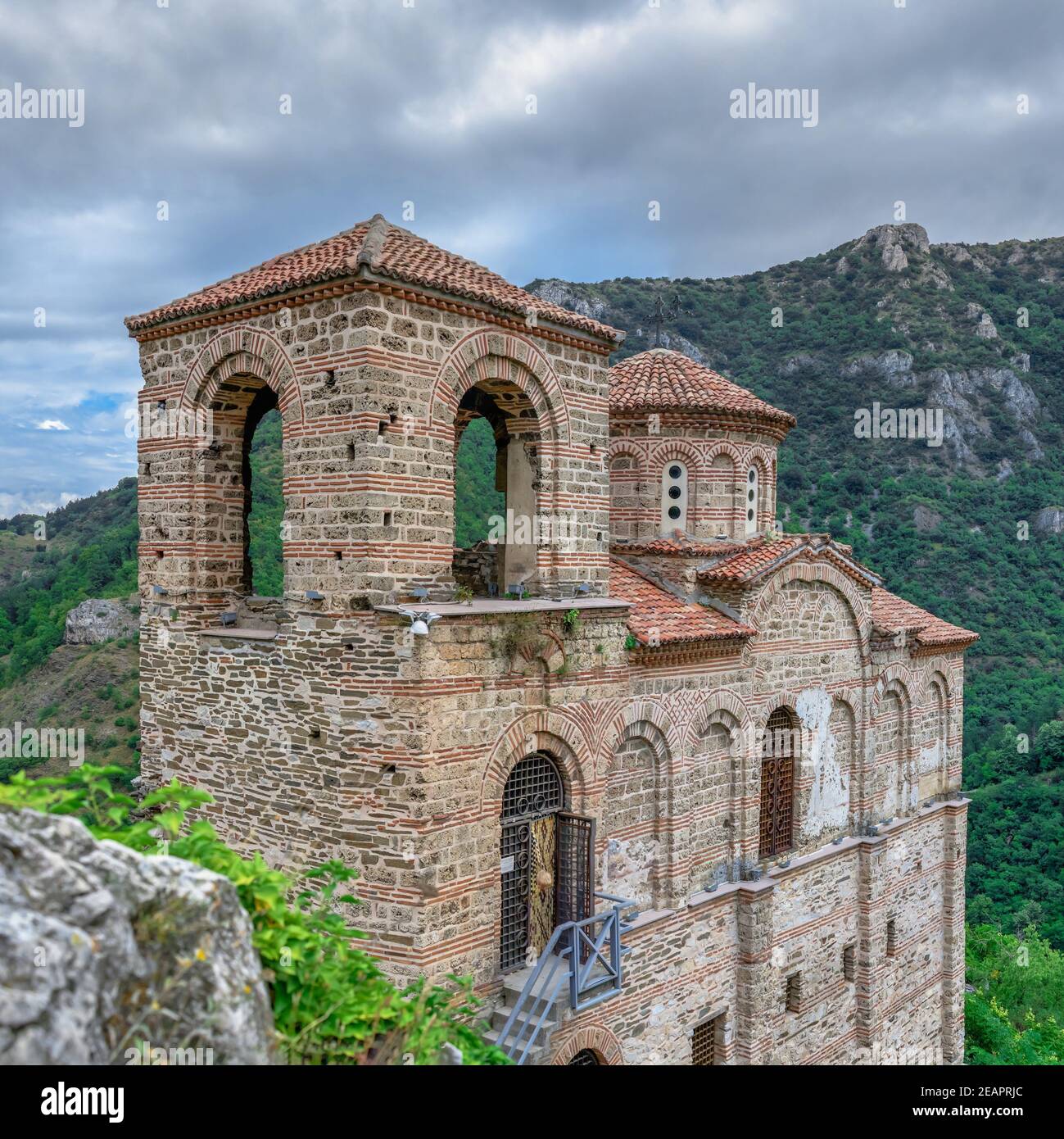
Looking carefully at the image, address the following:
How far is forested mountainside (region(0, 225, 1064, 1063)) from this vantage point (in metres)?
30.5

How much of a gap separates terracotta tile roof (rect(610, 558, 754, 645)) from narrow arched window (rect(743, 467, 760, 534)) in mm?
2998

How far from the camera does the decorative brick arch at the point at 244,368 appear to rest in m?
9.88

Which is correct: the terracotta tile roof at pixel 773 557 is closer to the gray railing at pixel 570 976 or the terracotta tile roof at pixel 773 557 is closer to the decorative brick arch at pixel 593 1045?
the gray railing at pixel 570 976

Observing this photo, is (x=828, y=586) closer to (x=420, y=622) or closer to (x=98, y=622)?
(x=420, y=622)

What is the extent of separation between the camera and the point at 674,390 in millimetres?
15750

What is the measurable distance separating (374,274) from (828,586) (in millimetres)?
9614

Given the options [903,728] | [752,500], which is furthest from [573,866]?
[903,728]

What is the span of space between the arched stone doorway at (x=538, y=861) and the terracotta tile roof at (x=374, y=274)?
17.4 feet

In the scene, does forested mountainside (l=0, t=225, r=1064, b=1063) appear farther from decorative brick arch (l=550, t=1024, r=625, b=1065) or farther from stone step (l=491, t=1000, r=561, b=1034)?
stone step (l=491, t=1000, r=561, b=1034)

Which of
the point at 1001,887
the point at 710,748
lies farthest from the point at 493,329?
the point at 1001,887

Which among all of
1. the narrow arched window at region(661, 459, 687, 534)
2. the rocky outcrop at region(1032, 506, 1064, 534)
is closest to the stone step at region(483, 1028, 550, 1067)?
the narrow arched window at region(661, 459, 687, 534)

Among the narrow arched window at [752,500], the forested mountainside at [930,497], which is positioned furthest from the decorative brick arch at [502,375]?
the forested mountainside at [930,497]

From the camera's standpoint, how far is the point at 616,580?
1372cm

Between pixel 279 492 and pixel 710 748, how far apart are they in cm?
2326
